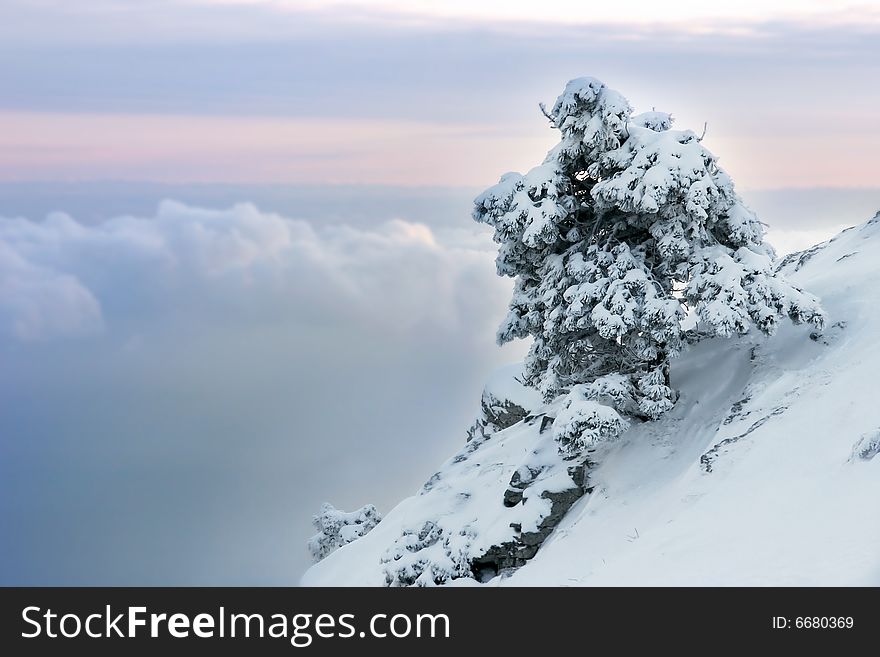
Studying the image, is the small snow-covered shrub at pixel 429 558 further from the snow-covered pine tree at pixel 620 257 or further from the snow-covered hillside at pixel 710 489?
the snow-covered pine tree at pixel 620 257

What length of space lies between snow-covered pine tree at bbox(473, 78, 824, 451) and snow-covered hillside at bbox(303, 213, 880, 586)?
116 centimetres

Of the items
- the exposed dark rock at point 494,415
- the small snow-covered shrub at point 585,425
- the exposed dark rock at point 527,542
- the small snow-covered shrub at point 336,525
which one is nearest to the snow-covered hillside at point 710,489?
the exposed dark rock at point 527,542

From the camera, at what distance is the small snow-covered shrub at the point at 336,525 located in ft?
134

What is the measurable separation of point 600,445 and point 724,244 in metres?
6.28

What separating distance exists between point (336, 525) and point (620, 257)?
832 inches

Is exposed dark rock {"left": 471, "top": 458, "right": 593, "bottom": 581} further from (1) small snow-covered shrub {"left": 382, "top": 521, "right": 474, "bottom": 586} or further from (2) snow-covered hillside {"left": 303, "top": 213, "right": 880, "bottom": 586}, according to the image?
(1) small snow-covered shrub {"left": 382, "top": 521, "right": 474, "bottom": 586}

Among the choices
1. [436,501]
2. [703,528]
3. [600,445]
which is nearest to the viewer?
[703,528]

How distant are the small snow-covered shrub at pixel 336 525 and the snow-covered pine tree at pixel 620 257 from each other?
16.2m

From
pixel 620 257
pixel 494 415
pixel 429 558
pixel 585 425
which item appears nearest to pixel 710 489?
pixel 585 425

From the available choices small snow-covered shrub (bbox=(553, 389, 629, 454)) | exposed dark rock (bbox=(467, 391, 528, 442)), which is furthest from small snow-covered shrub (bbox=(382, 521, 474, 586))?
exposed dark rock (bbox=(467, 391, 528, 442))
